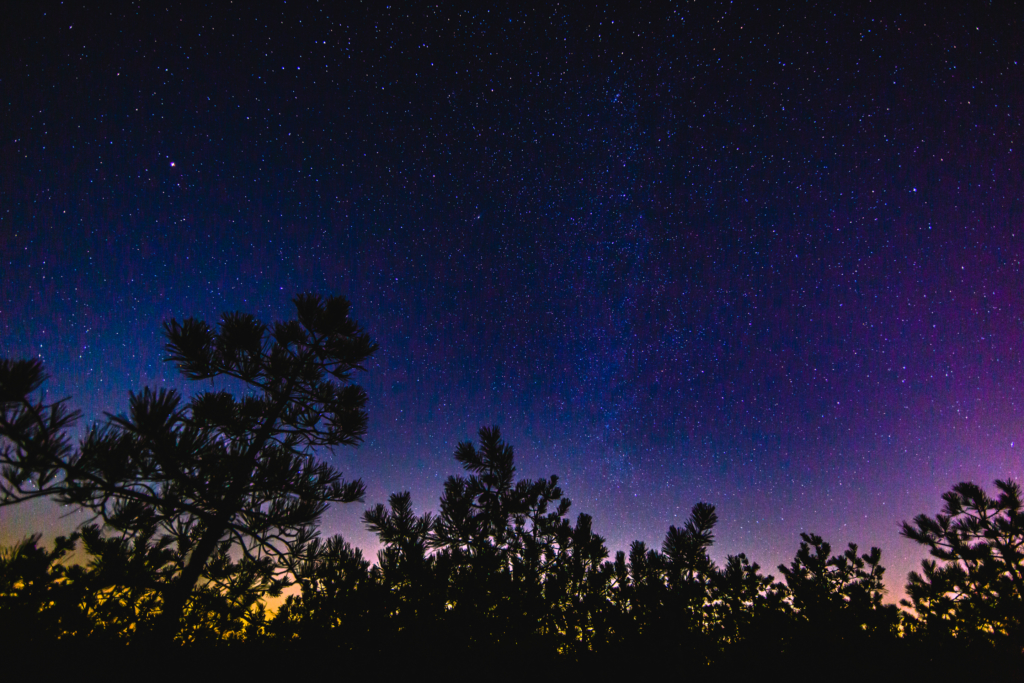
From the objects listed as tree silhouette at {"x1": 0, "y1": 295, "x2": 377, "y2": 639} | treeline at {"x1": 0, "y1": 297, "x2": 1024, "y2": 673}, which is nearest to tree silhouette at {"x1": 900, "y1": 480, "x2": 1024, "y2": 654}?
treeline at {"x1": 0, "y1": 297, "x2": 1024, "y2": 673}

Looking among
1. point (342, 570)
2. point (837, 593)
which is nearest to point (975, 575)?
point (837, 593)

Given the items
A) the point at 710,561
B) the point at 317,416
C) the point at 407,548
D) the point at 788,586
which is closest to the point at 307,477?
the point at 317,416

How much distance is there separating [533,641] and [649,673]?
82 centimetres

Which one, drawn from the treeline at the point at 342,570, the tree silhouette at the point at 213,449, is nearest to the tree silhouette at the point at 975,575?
the treeline at the point at 342,570

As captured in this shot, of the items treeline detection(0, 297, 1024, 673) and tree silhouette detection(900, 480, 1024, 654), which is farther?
tree silhouette detection(900, 480, 1024, 654)

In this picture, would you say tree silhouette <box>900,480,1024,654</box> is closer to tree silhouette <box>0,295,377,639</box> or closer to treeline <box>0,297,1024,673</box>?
treeline <box>0,297,1024,673</box>

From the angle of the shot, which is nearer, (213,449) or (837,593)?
(213,449)

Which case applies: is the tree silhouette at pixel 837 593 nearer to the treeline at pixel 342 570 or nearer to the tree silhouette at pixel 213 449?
the treeline at pixel 342 570

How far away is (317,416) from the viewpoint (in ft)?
11.2

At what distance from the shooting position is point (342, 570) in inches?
97.0

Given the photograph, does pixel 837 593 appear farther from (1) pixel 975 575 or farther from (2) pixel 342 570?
(2) pixel 342 570

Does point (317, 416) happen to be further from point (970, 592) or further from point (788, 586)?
point (970, 592)

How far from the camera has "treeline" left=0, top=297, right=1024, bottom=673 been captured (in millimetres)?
2080

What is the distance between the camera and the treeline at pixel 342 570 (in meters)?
2.08
